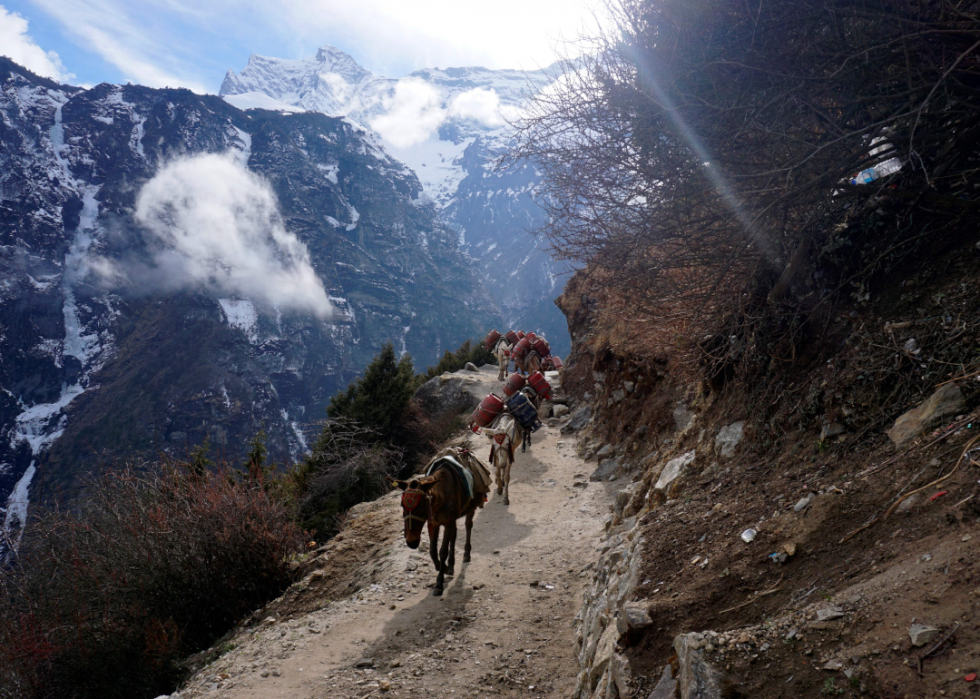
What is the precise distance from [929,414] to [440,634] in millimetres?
5064

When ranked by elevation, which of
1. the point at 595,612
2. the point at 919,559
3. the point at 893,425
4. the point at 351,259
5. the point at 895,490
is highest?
the point at 351,259

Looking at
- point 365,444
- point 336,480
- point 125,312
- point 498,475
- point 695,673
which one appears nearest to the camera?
point 695,673

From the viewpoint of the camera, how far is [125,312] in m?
128

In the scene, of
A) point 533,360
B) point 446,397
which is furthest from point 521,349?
point 446,397

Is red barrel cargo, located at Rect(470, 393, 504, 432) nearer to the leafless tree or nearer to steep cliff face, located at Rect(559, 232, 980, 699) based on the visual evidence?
steep cliff face, located at Rect(559, 232, 980, 699)

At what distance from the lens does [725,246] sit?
533 cm

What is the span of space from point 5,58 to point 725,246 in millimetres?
191977

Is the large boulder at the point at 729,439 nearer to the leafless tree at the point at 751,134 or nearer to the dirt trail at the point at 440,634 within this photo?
the leafless tree at the point at 751,134

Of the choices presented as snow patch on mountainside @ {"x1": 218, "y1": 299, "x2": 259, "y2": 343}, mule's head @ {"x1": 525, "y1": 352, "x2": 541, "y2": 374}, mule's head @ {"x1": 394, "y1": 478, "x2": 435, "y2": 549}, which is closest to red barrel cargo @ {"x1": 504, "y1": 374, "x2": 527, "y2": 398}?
mule's head @ {"x1": 525, "y1": 352, "x2": 541, "y2": 374}

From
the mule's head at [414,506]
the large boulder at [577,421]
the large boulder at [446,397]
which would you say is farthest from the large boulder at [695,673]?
the large boulder at [446,397]

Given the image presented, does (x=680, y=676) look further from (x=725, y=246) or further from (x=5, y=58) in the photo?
(x=5, y=58)

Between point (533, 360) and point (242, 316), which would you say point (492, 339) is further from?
point (242, 316)

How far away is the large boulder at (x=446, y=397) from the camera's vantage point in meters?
23.7

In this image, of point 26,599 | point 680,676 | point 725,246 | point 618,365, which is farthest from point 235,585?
point 618,365
